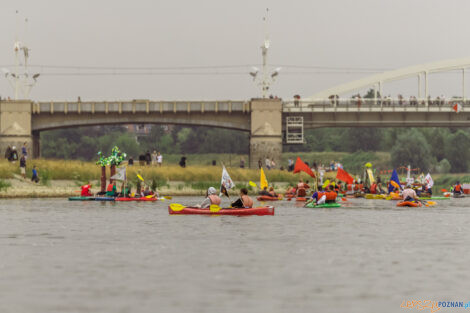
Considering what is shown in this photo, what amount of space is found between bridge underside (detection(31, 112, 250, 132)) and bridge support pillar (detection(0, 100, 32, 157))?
60.8 inches

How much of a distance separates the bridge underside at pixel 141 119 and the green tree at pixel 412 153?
4288 centimetres

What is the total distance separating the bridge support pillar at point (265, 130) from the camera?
100562 millimetres

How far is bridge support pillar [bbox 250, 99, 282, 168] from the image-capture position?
10056 cm

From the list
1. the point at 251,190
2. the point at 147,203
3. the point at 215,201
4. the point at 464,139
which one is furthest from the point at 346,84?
the point at 215,201

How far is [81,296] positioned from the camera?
18000 mm

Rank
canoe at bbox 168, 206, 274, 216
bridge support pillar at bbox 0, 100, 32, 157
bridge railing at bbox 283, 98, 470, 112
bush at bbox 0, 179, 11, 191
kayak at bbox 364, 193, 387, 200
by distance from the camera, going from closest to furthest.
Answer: canoe at bbox 168, 206, 274, 216
bush at bbox 0, 179, 11, 191
kayak at bbox 364, 193, 387, 200
bridge railing at bbox 283, 98, 470, 112
bridge support pillar at bbox 0, 100, 32, 157

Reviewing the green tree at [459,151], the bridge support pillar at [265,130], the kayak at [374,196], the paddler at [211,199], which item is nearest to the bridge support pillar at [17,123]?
the bridge support pillar at [265,130]

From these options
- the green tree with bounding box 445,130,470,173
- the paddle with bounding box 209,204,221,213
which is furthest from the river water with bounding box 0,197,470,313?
the green tree with bounding box 445,130,470,173

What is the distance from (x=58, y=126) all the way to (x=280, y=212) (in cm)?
6322

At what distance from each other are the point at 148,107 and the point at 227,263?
78.9m

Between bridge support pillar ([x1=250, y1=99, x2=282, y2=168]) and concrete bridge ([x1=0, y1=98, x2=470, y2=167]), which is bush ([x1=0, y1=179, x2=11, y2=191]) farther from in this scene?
bridge support pillar ([x1=250, y1=99, x2=282, y2=168])

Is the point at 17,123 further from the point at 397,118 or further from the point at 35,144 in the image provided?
the point at 397,118

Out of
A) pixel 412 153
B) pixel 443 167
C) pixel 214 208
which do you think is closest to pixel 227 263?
pixel 214 208

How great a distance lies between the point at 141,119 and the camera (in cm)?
10238
